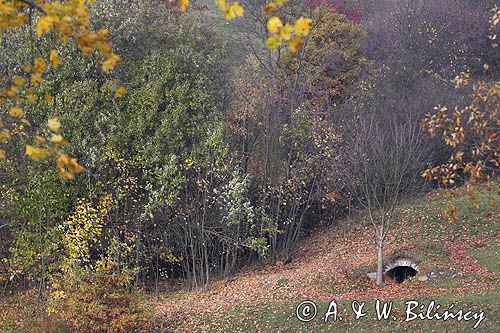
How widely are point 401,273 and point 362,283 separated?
2213 millimetres

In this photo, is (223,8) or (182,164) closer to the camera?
(223,8)

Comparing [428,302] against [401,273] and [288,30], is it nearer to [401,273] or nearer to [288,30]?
[401,273]

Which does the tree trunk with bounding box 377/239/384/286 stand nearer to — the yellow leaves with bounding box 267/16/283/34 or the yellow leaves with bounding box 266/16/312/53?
the yellow leaves with bounding box 266/16/312/53

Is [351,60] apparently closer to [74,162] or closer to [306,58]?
[306,58]

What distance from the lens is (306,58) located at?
26562mm

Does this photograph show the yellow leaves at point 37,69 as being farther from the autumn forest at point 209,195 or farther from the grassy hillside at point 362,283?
the autumn forest at point 209,195

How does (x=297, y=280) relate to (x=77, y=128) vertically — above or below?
below

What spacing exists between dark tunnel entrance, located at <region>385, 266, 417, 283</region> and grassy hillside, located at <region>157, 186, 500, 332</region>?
0.52 meters

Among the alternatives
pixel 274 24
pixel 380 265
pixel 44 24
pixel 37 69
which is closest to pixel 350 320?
pixel 380 265

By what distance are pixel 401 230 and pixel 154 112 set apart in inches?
347

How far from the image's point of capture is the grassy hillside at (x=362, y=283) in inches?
513

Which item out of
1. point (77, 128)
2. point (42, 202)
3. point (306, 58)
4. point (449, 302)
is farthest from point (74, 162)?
point (306, 58)

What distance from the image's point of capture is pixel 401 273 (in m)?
18.0

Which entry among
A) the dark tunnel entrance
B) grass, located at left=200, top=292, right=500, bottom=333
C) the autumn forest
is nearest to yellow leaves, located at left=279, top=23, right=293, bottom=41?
grass, located at left=200, top=292, right=500, bottom=333
